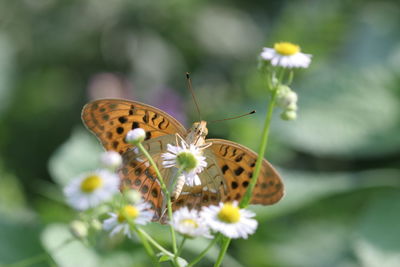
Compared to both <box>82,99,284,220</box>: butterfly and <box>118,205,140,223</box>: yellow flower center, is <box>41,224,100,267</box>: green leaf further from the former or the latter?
<box>118,205,140,223</box>: yellow flower center

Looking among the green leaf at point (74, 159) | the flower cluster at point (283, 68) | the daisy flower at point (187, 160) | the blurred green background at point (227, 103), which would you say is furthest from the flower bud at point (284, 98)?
the green leaf at point (74, 159)

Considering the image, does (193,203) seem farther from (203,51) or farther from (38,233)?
(203,51)

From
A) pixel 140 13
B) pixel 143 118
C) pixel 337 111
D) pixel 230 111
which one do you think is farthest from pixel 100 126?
pixel 140 13

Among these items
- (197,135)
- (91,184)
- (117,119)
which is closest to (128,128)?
(117,119)

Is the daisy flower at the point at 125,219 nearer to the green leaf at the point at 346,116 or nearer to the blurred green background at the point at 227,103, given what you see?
the blurred green background at the point at 227,103

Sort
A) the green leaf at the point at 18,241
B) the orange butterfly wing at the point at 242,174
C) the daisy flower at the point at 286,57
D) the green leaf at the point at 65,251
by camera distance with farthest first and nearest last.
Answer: the green leaf at the point at 18,241 → the green leaf at the point at 65,251 → the orange butterfly wing at the point at 242,174 → the daisy flower at the point at 286,57
